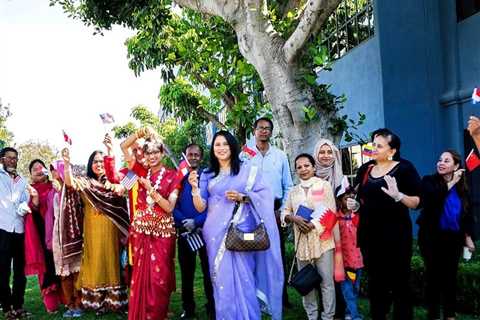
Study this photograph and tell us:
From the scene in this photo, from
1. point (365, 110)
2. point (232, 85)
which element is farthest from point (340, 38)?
point (232, 85)

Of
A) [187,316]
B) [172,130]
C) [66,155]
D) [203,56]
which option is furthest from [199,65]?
[172,130]

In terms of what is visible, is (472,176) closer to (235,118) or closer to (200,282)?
(235,118)

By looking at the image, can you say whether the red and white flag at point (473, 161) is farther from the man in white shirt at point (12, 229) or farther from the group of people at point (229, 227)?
the man in white shirt at point (12, 229)

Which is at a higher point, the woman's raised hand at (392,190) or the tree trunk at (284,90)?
the tree trunk at (284,90)

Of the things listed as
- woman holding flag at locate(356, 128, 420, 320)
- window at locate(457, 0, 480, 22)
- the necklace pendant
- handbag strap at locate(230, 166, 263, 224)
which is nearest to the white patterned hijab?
woman holding flag at locate(356, 128, 420, 320)

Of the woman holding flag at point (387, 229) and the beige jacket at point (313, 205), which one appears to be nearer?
the woman holding flag at point (387, 229)

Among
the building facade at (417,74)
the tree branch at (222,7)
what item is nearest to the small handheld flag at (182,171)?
the tree branch at (222,7)

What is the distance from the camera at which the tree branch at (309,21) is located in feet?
23.9

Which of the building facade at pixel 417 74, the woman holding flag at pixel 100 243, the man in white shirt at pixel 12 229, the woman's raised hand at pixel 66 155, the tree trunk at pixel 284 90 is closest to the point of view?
the woman's raised hand at pixel 66 155

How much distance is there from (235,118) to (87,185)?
4.79 m

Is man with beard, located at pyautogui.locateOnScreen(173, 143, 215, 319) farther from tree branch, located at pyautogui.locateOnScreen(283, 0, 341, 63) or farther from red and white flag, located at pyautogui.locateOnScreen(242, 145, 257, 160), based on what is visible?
tree branch, located at pyautogui.locateOnScreen(283, 0, 341, 63)

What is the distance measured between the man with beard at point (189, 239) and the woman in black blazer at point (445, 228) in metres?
2.10

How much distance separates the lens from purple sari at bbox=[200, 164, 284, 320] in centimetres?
473

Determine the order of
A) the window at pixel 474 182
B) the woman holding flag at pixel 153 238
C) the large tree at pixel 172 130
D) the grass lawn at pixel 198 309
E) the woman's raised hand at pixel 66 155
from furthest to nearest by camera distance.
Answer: the large tree at pixel 172 130 < the window at pixel 474 182 < the grass lawn at pixel 198 309 < the woman's raised hand at pixel 66 155 < the woman holding flag at pixel 153 238
